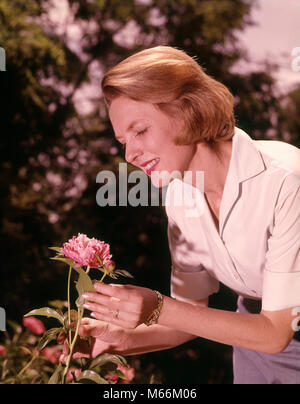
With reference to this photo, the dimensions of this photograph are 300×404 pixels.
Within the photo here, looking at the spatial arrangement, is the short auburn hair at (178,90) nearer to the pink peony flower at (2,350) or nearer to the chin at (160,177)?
the chin at (160,177)

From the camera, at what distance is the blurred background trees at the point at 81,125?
6.24 feet

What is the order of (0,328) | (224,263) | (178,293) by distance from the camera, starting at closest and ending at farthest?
(224,263), (178,293), (0,328)

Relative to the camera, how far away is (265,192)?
128 cm

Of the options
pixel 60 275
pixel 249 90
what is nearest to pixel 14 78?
pixel 60 275

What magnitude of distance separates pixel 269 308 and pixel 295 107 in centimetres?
98

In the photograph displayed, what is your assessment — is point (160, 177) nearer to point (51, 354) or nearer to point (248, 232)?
point (248, 232)

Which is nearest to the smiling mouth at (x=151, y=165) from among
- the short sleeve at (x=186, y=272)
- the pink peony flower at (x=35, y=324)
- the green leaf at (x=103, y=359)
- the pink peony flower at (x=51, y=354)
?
the short sleeve at (x=186, y=272)

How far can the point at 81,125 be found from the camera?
6.57 feet

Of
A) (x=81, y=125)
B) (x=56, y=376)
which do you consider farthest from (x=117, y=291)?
(x=81, y=125)

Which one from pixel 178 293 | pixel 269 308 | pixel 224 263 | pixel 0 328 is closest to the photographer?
pixel 269 308

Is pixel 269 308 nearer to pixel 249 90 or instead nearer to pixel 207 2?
pixel 249 90

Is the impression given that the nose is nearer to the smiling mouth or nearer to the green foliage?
the smiling mouth

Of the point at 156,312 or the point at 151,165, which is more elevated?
the point at 151,165

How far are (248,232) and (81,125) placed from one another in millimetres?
976
